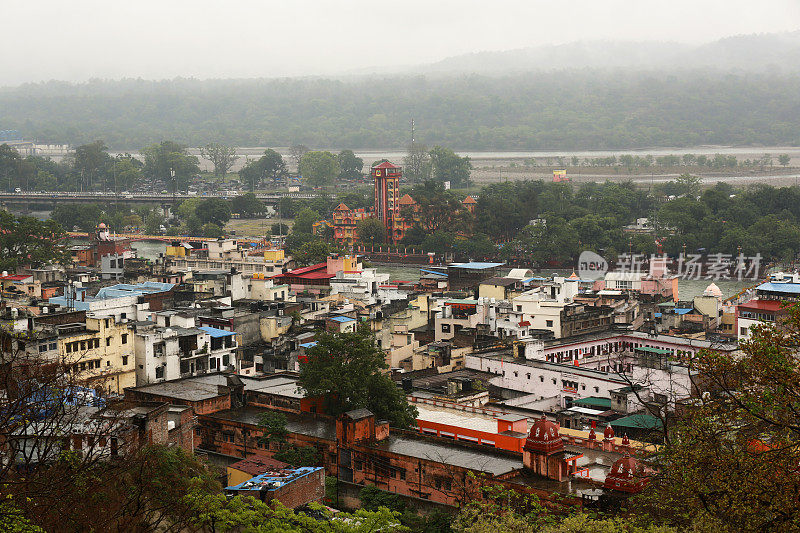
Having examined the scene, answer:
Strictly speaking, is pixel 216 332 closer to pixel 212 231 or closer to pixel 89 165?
pixel 212 231

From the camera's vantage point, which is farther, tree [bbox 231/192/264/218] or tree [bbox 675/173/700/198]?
tree [bbox 675/173/700/198]

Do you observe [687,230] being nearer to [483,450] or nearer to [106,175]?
[483,450]

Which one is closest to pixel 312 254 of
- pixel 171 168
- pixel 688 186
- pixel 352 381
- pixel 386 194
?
pixel 386 194

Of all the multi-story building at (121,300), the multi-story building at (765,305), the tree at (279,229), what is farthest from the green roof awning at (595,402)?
the tree at (279,229)

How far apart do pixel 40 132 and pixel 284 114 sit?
31580 millimetres

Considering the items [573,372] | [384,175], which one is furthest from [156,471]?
[384,175]

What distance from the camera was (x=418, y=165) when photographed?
79375 millimetres

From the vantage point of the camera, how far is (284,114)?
467ft

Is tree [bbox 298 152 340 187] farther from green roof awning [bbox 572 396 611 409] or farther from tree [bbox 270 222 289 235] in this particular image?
green roof awning [bbox 572 396 611 409]

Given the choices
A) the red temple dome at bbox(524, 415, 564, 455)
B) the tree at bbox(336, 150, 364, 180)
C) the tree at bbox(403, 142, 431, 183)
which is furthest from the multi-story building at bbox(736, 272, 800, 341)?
the tree at bbox(336, 150, 364, 180)

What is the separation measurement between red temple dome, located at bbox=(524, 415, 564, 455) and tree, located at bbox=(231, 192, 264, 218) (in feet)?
155

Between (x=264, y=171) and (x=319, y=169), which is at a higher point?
(x=319, y=169)

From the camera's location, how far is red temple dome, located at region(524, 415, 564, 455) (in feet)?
36.4

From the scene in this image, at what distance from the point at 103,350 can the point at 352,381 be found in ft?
14.9
